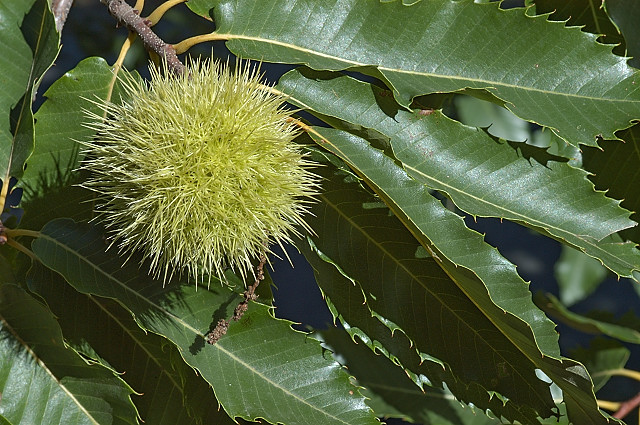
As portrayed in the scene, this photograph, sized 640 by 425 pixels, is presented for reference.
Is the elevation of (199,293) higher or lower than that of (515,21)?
lower

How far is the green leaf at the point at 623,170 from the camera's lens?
1065mm

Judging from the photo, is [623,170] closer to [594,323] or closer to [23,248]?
[594,323]

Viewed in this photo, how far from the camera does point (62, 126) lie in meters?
0.88

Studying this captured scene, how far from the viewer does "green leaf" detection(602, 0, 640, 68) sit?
101 cm

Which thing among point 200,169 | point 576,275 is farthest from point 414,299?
point 576,275

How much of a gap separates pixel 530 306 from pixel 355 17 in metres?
0.42

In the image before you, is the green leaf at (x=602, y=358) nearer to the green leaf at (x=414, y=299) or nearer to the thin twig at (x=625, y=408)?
the thin twig at (x=625, y=408)

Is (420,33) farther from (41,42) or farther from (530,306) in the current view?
(41,42)

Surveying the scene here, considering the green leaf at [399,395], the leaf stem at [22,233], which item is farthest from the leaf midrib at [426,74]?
the green leaf at [399,395]

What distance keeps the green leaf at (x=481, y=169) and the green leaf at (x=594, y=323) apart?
0.50 metres

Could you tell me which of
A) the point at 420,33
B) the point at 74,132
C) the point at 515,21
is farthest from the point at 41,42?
the point at 515,21

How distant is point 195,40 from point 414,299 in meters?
0.43

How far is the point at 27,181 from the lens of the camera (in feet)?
2.87

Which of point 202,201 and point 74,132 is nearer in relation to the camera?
point 202,201
